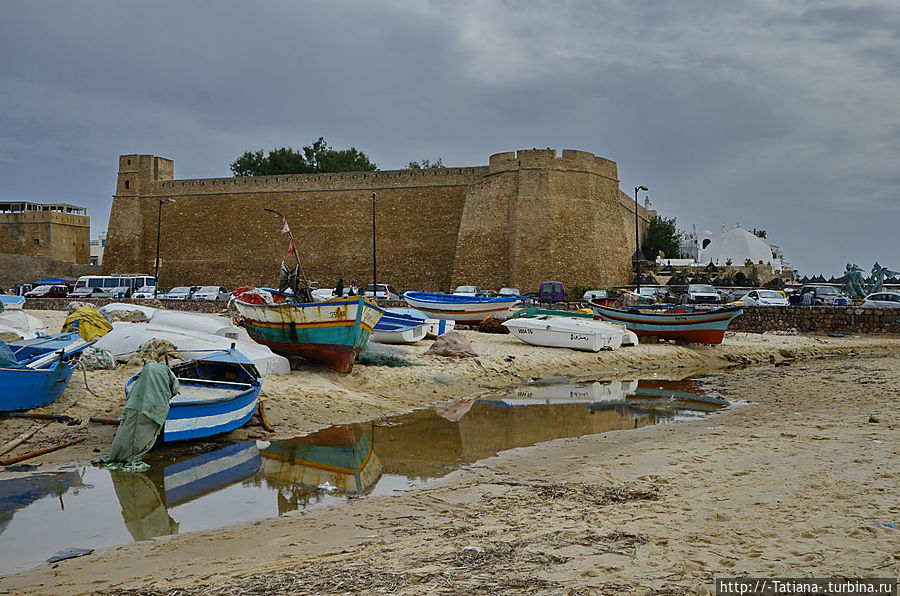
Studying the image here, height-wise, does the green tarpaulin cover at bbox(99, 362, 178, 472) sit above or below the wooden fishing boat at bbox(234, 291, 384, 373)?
below

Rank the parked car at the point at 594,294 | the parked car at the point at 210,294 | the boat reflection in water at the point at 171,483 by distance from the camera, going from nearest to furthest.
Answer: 1. the boat reflection in water at the point at 171,483
2. the parked car at the point at 594,294
3. the parked car at the point at 210,294

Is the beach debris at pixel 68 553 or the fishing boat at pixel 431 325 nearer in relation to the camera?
the beach debris at pixel 68 553

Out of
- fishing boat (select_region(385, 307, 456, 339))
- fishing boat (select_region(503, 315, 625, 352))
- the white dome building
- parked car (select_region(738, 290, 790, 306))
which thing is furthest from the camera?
the white dome building

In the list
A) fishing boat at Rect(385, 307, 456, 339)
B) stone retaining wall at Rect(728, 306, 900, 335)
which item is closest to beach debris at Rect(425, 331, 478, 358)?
fishing boat at Rect(385, 307, 456, 339)

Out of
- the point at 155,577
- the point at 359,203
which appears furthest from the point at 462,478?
the point at 359,203

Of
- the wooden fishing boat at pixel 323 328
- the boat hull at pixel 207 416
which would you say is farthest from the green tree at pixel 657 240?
the boat hull at pixel 207 416

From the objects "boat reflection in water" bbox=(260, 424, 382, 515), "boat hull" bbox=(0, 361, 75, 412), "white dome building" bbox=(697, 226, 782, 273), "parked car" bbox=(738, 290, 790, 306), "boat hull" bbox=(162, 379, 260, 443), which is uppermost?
"white dome building" bbox=(697, 226, 782, 273)

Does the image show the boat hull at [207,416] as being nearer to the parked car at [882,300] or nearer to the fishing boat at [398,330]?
the fishing boat at [398,330]

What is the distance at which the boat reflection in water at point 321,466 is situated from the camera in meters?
6.87

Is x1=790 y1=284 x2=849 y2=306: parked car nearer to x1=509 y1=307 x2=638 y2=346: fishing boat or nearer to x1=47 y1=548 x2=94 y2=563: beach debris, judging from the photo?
x1=509 y1=307 x2=638 y2=346: fishing boat

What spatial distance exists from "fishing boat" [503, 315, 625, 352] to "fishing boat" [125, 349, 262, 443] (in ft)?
30.2

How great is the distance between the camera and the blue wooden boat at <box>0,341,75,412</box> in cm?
841

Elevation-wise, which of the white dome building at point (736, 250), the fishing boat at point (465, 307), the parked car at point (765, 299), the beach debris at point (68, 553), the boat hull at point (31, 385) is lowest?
the beach debris at point (68, 553)

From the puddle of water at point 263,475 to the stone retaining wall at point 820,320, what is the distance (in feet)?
48.9
